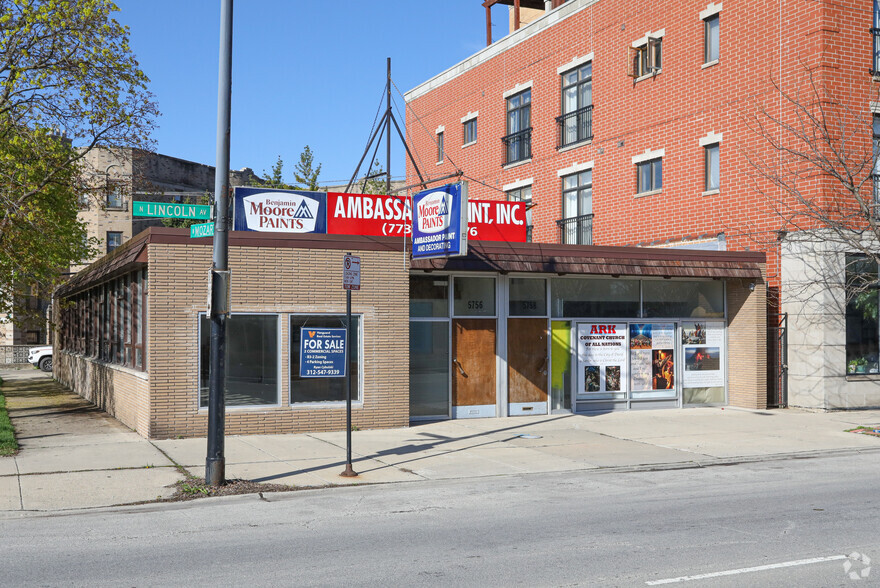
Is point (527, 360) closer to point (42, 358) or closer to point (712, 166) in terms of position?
Answer: point (712, 166)

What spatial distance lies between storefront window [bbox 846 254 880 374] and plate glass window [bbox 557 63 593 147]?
9650mm

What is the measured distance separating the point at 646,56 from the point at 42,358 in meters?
29.6

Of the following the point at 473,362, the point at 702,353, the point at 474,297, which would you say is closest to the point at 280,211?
the point at 474,297

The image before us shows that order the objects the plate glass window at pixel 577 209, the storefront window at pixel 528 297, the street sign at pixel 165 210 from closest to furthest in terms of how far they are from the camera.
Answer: the street sign at pixel 165 210 < the storefront window at pixel 528 297 < the plate glass window at pixel 577 209

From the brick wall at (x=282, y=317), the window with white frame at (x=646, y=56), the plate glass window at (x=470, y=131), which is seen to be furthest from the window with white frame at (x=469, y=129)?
the brick wall at (x=282, y=317)

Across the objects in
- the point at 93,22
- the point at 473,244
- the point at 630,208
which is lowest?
the point at 473,244

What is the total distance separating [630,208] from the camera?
2514cm

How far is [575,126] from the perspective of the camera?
90.7ft

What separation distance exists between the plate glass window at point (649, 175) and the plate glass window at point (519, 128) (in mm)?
5418

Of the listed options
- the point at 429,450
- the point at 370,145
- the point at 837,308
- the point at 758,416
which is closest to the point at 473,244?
the point at 429,450

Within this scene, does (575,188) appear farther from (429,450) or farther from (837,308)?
(429,450)

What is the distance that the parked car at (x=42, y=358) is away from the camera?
38.8m

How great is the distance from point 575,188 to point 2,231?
16955mm

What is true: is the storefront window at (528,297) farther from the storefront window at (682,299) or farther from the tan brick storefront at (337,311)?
the storefront window at (682,299)
